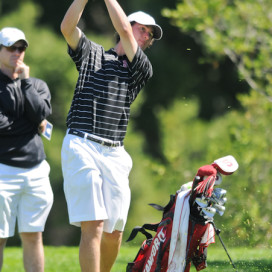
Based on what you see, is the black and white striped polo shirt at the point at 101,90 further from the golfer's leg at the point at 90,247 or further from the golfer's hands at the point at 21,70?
the golfer's leg at the point at 90,247

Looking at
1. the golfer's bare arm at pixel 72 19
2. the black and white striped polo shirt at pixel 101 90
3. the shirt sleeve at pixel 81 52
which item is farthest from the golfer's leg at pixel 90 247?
the golfer's bare arm at pixel 72 19

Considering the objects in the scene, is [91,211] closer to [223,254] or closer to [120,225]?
[120,225]

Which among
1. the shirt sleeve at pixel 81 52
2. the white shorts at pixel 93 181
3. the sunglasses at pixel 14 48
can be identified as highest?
the shirt sleeve at pixel 81 52

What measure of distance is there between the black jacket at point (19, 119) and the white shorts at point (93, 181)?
330mm

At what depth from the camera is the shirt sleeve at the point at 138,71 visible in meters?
5.33

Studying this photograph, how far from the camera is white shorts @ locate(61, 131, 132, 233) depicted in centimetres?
518

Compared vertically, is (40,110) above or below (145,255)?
above

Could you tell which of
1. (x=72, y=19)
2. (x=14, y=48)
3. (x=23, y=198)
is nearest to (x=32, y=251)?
(x=23, y=198)

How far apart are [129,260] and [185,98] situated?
16.3ft

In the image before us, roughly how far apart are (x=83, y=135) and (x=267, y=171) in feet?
24.0

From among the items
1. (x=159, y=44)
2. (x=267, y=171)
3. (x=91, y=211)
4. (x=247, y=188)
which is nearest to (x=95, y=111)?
(x=91, y=211)

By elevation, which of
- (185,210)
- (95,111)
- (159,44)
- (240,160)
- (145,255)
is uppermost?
(95,111)

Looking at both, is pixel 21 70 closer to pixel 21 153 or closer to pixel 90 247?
pixel 21 153

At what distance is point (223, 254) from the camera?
780 cm
